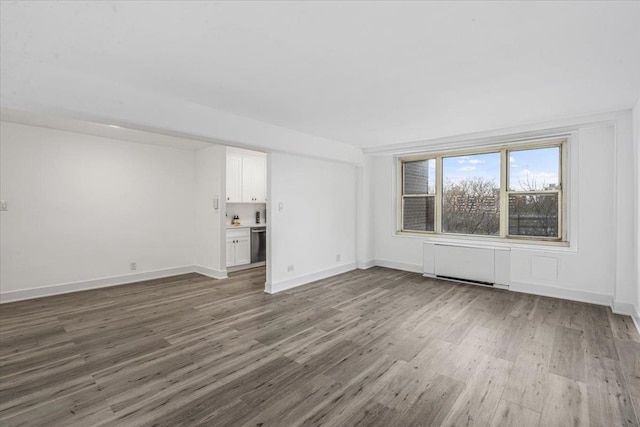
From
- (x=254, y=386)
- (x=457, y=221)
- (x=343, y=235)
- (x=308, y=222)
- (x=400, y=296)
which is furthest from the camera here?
(x=343, y=235)

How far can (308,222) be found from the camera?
5.64 meters

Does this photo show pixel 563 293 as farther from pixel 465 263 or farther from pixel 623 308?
pixel 465 263

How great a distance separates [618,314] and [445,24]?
4.38 metres

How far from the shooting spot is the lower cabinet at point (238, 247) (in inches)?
253

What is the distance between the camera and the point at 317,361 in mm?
2818

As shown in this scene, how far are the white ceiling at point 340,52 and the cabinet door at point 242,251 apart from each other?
3.51 metres

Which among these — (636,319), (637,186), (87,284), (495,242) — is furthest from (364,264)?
(87,284)

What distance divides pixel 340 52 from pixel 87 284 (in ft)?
17.9

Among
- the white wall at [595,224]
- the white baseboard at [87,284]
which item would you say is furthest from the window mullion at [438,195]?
the white baseboard at [87,284]

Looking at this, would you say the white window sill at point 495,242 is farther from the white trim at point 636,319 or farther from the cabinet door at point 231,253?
the cabinet door at point 231,253

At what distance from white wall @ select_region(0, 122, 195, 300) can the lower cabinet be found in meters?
0.85

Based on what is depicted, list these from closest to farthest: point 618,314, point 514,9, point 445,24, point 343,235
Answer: point 514,9 → point 445,24 → point 618,314 → point 343,235

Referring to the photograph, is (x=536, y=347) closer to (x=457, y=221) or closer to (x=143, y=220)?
(x=457, y=221)

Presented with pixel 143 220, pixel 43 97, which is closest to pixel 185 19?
pixel 43 97
